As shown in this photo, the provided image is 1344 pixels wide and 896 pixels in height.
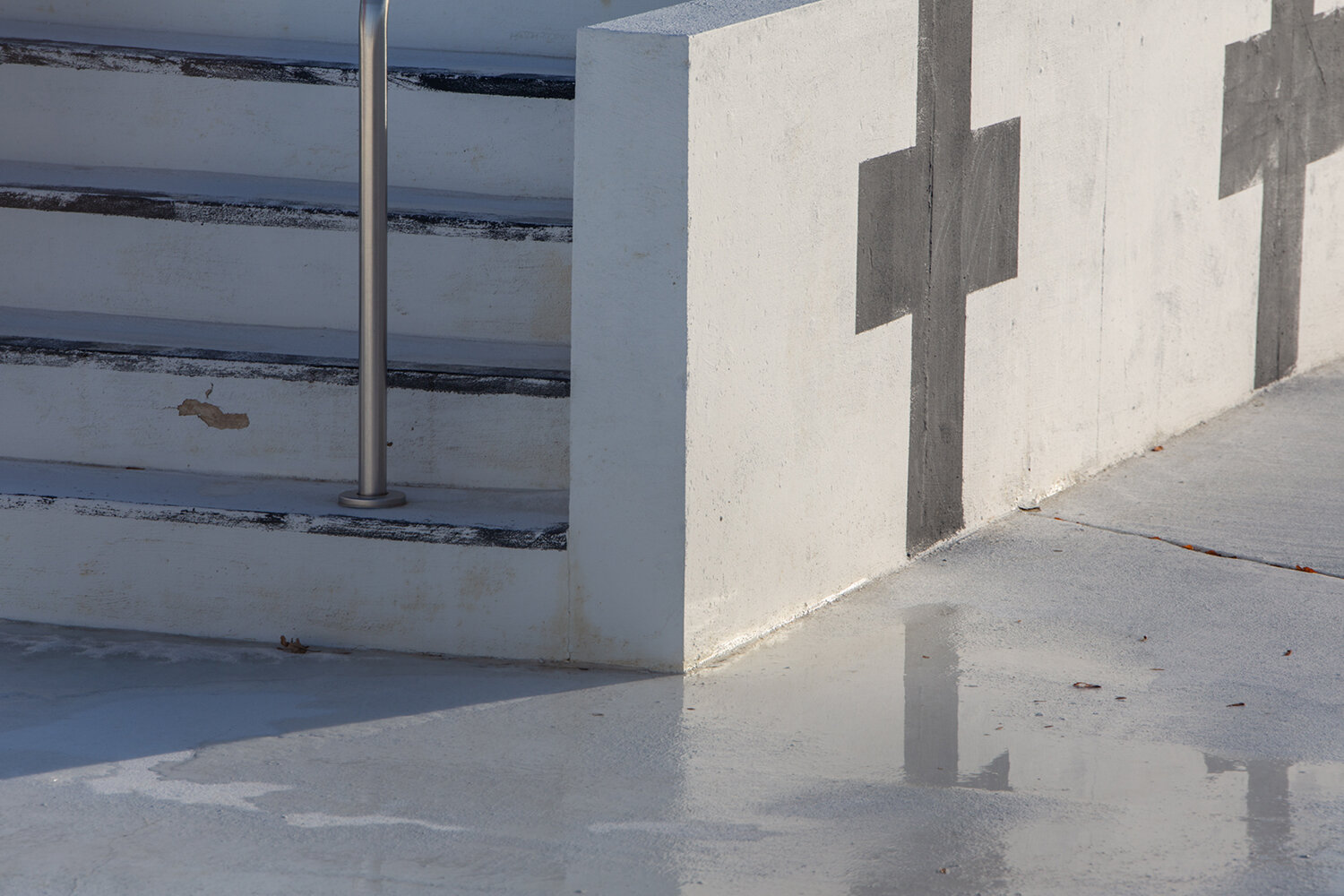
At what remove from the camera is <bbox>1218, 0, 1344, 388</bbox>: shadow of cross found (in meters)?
5.18

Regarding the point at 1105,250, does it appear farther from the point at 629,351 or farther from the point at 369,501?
the point at 369,501

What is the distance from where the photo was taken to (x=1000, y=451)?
170 inches

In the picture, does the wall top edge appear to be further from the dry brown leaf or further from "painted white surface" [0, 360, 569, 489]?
the dry brown leaf

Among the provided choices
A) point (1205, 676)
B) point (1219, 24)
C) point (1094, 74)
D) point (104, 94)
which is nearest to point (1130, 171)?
point (1094, 74)

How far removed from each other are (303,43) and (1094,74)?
2011 mm

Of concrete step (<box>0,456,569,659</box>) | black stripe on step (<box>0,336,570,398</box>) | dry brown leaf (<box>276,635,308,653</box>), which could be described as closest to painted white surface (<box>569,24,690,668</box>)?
concrete step (<box>0,456,569,659</box>)

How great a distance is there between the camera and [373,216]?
Answer: 136 inches

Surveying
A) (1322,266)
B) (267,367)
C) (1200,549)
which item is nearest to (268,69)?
(267,367)

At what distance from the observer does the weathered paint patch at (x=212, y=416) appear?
376 centimetres

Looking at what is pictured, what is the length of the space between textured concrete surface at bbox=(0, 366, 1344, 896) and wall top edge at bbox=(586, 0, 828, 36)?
1.15 metres

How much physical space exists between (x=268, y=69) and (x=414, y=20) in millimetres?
683

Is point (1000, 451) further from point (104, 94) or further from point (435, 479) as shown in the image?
point (104, 94)

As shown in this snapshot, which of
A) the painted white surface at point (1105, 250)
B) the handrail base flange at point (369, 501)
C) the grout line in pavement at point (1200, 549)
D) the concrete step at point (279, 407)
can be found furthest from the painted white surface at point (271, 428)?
the grout line in pavement at point (1200, 549)

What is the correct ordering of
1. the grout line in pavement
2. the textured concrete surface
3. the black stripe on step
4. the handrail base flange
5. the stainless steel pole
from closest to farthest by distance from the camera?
the textured concrete surface
the stainless steel pole
the handrail base flange
the black stripe on step
the grout line in pavement
